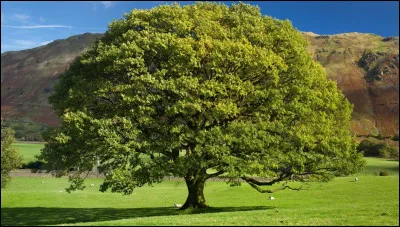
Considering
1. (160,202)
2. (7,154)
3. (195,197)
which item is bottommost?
(160,202)

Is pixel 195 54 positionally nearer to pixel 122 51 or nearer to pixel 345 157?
pixel 122 51

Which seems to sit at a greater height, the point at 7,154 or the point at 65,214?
the point at 7,154

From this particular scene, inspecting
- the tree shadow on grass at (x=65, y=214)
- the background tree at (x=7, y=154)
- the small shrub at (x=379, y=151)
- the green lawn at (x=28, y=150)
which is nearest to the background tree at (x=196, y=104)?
the tree shadow on grass at (x=65, y=214)

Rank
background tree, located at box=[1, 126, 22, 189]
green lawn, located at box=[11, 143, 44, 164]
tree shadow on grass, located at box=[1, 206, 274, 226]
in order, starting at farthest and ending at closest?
green lawn, located at box=[11, 143, 44, 164], background tree, located at box=[1, 126, 22, 189], tree shadow on grass, located at box=[1, 206, 274, 226]

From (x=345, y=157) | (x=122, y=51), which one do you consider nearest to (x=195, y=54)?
(x=122, y=51)

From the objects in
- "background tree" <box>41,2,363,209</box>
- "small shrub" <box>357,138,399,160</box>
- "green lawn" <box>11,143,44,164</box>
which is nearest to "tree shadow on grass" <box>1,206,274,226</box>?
"background tree" <box>41,2,363,209</box>

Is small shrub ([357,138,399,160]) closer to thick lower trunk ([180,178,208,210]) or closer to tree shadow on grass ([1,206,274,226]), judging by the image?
tree shadow on grass ([1,206,274,226])

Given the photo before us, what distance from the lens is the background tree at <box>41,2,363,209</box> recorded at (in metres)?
29.8

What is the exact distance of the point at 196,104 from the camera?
1136 inches

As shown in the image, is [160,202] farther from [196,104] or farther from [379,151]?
[379,151]

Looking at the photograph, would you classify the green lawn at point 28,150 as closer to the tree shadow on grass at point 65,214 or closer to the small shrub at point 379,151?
the tree shadow on grass at point 65,214

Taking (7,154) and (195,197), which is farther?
(7,154)

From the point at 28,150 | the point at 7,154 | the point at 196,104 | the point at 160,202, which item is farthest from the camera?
the point at 28,150

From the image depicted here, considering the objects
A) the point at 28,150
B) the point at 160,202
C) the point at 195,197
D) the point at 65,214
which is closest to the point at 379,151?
the point at 160,202
